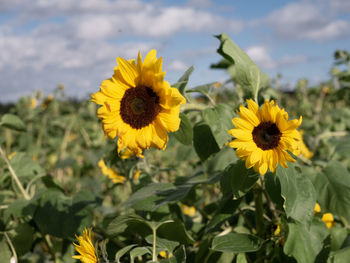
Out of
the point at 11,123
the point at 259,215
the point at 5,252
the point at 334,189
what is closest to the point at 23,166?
the point at 11,123

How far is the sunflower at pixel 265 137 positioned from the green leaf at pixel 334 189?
1.36 ft

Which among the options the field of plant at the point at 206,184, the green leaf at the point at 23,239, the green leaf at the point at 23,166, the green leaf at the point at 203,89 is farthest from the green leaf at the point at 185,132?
the green leaf at the point at 23,166

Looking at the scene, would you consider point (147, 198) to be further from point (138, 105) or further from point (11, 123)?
point (11, 123)

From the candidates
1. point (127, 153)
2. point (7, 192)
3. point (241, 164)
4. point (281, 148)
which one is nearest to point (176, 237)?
point (241, 164)

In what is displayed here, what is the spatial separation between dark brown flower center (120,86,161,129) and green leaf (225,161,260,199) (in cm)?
29

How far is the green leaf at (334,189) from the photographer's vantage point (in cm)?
143

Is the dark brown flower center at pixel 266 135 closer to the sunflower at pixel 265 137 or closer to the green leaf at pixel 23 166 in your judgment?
the sunflower at pixel 265 137

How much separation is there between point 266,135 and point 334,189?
1.56 ft

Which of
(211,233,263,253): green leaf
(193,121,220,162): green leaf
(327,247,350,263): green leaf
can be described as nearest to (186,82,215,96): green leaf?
(193,121,220,162): green leaf

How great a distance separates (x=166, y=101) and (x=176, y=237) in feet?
1.35

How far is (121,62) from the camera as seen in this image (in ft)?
3.63

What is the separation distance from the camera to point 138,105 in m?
1.18

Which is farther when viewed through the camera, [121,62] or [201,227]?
[201,227]

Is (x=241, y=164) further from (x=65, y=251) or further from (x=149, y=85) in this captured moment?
(x=65, y=251)
